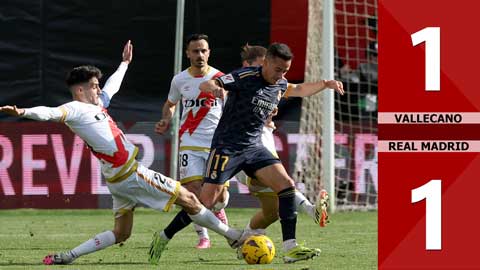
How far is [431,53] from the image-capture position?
19.6 feet

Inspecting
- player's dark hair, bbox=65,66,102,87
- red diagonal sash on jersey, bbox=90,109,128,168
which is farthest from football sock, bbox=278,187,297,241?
player's dark hair, bbox=65,66,102,87

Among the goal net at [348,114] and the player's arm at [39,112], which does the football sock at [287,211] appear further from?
the goal net at [348,114]

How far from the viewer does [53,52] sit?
16.1m

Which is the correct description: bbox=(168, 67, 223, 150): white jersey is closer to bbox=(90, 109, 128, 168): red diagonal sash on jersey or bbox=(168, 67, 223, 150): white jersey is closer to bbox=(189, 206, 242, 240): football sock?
bbox=(189, 206, 242, 240): football sock

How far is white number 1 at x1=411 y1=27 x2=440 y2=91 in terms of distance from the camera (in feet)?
19.5

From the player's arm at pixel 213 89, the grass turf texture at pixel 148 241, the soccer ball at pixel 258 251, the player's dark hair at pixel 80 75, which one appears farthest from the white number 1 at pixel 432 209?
the player's dark hair at pixel 80 75

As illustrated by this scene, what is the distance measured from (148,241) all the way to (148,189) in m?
2.70

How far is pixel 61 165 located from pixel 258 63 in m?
5.85

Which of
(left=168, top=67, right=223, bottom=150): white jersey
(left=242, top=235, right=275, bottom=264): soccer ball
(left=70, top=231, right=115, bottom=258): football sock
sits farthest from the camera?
(left=168, top=67, right=223, bottom=150): white jersey

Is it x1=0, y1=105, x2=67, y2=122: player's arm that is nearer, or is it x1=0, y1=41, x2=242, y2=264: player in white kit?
x1=0, y1=105, x2=67, y2=122: player's arm

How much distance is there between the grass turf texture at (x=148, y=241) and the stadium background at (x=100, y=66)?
465 mm

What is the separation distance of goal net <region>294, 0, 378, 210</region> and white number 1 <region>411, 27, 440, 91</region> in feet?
31.8

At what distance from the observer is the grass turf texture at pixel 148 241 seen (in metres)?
8.83

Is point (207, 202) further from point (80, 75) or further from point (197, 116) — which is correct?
point (197, 116)
